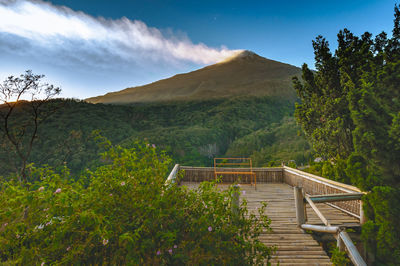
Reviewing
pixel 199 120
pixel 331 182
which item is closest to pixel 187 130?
pixel 199 120

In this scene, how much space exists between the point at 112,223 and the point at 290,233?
3.67 m

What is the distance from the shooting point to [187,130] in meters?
36.8

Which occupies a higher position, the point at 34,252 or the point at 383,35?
the point at 383,35

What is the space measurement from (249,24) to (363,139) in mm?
23315

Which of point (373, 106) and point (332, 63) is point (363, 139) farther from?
point (332, 63)

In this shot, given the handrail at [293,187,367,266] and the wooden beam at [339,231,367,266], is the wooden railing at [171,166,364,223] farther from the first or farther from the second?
the wooden beam at [339,231,367,266]

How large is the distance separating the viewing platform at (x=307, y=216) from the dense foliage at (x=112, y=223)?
51 cm

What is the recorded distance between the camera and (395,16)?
17.0 ft

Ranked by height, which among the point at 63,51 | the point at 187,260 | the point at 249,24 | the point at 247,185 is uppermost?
the point at 249,24

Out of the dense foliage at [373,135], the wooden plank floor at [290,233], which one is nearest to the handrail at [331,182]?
the dense foliage at [373,135]

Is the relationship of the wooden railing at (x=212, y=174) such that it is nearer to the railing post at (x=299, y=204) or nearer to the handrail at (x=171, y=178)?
the handrail at (x=171, y=178)

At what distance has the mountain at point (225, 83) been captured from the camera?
5606cm

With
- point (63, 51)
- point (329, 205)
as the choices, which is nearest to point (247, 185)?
point (329, 205)

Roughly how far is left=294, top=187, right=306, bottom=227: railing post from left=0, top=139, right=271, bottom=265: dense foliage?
7.47 ft
